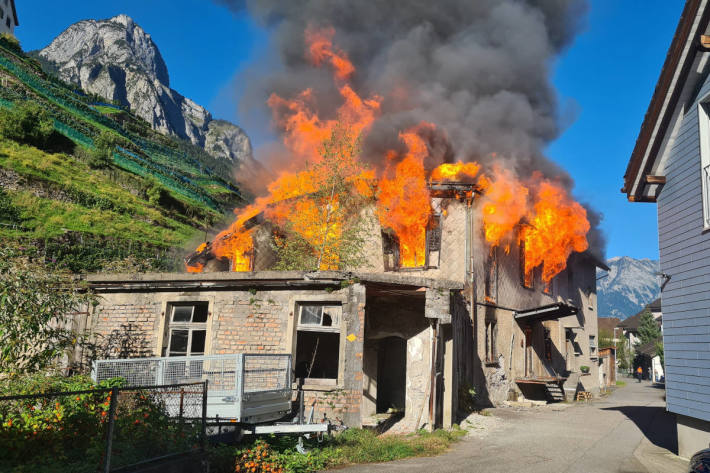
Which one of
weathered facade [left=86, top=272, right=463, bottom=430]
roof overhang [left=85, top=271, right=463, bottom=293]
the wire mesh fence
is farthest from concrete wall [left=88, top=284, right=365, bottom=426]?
the wire mesh fence

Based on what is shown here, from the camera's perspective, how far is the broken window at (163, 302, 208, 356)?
1279 centimetres

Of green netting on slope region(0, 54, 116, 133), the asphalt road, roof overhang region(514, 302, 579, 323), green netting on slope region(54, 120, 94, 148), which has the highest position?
green netting on slope region(0, 54, 116, 133)

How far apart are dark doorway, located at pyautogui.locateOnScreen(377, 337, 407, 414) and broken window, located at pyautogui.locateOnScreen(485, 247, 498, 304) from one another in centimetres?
387

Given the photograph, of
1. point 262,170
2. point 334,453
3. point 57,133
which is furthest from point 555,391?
point 57,133

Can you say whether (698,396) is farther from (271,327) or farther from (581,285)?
(581,285)

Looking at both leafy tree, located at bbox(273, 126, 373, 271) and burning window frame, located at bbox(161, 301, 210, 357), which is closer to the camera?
burning window frame, located at bbox(161, 301, 210, 357)

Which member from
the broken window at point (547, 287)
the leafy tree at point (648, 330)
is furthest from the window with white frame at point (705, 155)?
the leafy tree at point (648, 330)

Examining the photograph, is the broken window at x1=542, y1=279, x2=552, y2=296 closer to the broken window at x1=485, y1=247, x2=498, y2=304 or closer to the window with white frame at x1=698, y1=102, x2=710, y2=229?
the broken window at x1=485, y1=247, x2=498, y2=304

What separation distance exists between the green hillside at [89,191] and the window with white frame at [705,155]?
14245 mm

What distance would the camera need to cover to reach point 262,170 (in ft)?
90.1

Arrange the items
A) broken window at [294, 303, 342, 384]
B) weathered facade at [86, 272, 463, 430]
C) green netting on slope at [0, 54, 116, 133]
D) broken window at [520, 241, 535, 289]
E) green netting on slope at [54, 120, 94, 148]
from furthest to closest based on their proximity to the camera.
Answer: green netting on slope at [0, 54, 116, 133]
green netting on slope at [54, 120, 94, 148]
broken window at [520, 241, 535, 289]
broken window at [294, 303, 342, 384]
weathered facade at [86, 272, 463, 430]

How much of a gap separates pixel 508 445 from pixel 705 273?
516 centimetres

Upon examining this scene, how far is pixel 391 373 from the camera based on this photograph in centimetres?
1767

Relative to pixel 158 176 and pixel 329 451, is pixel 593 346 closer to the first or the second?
pixel 329 451
